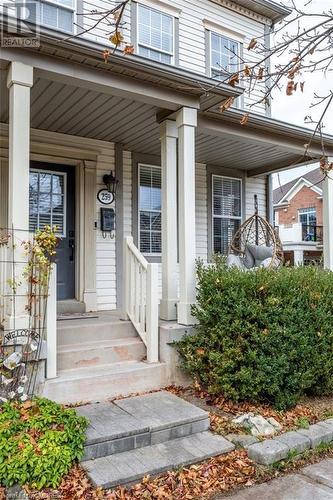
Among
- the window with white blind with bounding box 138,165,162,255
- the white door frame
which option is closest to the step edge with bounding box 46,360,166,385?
the white door frame

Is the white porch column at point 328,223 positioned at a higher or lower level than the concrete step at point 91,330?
higher

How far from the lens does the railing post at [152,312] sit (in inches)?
166

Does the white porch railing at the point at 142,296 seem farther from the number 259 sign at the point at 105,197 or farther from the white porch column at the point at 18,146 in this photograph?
the number 259 sign at the point at 105,197

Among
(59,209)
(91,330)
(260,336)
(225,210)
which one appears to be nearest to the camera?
(260,336)

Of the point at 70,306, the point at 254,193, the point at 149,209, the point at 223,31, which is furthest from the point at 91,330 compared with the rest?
the point at 223,31

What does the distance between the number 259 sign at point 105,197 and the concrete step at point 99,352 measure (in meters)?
2.35

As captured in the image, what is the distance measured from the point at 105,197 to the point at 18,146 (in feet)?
8.31

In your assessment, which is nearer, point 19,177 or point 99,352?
point 19,177

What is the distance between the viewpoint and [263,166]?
7.48 m

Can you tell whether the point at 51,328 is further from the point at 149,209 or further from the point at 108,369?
the point at 149,209

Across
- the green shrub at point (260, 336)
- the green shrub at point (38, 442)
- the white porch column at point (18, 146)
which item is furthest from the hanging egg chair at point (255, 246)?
the green shrub at point (38, 442)

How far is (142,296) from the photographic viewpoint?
4.46 metres

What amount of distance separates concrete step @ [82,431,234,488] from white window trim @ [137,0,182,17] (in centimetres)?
657

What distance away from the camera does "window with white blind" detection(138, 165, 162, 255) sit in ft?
21.5
